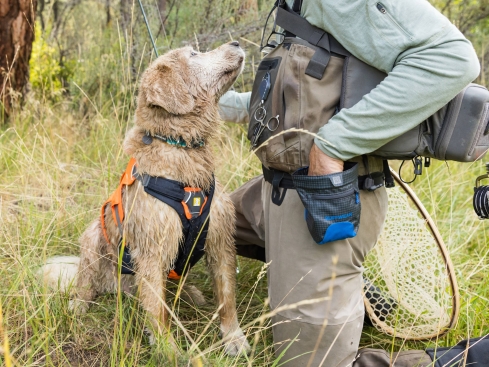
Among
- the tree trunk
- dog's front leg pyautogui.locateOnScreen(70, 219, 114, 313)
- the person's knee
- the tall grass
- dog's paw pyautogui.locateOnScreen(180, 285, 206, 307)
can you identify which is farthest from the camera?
the tree trunk

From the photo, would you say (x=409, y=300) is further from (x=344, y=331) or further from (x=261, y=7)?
(x=261, y=7)

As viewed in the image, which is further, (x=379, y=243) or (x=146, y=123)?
(x=379, y=243)

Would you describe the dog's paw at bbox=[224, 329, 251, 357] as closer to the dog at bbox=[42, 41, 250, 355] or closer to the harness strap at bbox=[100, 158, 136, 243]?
the dog at bbox=[42, 41, 250, 355]

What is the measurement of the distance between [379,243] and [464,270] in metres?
0.75

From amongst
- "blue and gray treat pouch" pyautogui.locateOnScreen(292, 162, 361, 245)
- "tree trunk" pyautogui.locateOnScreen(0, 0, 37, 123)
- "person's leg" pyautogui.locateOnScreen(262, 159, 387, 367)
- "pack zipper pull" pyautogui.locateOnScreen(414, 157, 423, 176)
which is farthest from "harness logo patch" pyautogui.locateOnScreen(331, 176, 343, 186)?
"tree trunk" pyautogui.locateOnScreen(0, 0, 37, 123)

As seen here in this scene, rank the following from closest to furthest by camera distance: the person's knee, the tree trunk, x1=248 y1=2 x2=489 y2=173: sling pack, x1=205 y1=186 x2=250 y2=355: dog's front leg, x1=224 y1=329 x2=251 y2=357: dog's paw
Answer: the person's knee → x1=248 y1=2 x2=489 y2=173: sling pack → x1=224 y1=329 x2=251 y2=357: dog's paw → x1=205 y1=186 x2=250 y2=355: dog's front leg → the tree trunk

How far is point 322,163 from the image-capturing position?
2.25 meters

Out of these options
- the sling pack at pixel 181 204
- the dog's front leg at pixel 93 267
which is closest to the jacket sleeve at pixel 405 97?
the sling pack at pixel 181 204

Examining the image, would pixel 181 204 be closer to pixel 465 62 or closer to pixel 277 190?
pixel 277 190

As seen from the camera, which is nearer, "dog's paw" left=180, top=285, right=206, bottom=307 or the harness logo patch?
the harness logo patch

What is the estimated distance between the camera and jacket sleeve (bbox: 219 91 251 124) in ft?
→ 10.3

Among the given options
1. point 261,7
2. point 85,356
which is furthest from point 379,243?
point 261,7

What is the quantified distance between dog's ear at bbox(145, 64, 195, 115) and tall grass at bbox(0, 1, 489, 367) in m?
0.50

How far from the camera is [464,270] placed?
3578 millimetres
